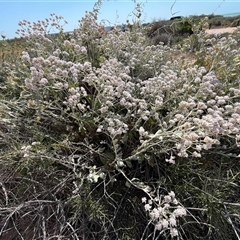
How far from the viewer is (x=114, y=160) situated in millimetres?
942

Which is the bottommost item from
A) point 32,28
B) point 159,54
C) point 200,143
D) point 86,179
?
point 86,179

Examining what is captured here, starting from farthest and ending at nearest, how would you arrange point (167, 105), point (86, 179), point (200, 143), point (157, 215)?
point (167, 105), point (86, 179), point (200, 143), point (157, 215)

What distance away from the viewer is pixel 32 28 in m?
1.46

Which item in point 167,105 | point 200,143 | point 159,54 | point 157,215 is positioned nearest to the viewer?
point 157,215

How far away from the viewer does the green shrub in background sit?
891 mm

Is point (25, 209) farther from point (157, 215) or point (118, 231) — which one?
point (157, 215)

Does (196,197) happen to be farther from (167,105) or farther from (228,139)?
(167,105)

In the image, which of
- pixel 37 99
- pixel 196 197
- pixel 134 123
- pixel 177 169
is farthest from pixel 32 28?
pixel 196 197

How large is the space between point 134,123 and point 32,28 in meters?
0.80

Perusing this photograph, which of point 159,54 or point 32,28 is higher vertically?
point 32,28

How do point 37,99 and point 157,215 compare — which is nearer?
point 157,215

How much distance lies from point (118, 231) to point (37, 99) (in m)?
0.52

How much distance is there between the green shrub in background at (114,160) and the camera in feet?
2.92

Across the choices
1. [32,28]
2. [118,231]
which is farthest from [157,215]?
[32,28]
